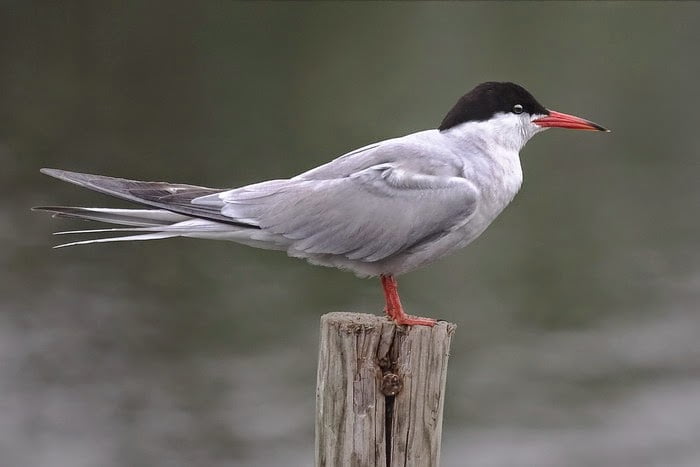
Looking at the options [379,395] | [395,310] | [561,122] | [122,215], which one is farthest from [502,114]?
[122,215]

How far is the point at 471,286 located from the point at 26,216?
4387 millimetres

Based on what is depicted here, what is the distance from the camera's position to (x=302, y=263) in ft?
38.2

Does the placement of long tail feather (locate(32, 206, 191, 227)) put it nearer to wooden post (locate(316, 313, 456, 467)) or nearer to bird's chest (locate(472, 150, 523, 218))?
wooden post (locate(316, 313, 456, 467))

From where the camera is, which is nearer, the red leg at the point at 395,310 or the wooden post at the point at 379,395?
the wooden post at the point at 379,395

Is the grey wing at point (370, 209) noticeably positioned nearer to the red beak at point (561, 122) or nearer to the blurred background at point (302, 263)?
the red beak at point (561, 122)

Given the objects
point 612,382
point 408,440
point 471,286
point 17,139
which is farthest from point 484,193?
point 17,139

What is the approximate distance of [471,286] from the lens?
1112 centimetres

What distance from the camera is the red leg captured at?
14.3 ft

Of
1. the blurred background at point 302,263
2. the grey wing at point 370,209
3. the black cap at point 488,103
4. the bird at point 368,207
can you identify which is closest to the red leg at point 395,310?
the bird at point 368,207

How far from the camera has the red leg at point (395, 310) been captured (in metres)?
4.36

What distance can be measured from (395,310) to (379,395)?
57 cm

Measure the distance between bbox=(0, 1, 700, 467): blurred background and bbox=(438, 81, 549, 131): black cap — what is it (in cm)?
398

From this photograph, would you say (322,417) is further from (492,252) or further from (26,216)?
(26,216)

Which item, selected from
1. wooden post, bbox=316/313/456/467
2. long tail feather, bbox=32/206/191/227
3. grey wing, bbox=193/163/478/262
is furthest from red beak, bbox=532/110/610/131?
long tail feather, bbox=32/206/191/227
